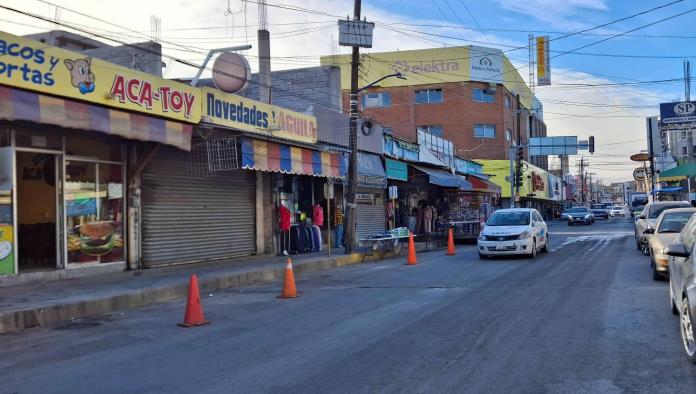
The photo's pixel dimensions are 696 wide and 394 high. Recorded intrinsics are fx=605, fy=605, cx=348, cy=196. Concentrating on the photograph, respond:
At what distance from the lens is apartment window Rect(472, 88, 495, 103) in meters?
57.9

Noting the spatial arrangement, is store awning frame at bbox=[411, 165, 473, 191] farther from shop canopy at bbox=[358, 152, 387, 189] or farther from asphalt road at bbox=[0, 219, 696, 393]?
asphalt road at bbox=[0, 219, 696, 393]

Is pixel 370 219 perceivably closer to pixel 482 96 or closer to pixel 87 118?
pixel 87 118

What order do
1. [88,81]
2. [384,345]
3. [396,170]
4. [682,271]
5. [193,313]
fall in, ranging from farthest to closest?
[396,170]
[88,81]
[193,313]
[384,345]
[682,271]

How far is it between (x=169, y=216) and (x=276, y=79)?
45.3ft

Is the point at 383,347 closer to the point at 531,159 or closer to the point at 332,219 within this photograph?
the point at 332,219

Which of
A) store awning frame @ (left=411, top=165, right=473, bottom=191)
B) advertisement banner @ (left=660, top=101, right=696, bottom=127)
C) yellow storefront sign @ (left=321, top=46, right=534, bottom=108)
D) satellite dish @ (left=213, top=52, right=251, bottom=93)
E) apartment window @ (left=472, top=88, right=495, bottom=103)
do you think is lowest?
store awning frame @ (left=411, top=165, right=473, bottom=191)

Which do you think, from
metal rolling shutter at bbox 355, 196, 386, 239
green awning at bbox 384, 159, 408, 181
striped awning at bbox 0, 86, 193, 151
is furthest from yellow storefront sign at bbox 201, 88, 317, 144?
green awning at bbox 384, 159, 408, 181

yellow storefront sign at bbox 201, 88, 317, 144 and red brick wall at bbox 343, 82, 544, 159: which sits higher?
red brick wall at bbox 343, 82, 544, 159

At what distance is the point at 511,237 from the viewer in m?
18.2

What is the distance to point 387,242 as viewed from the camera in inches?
853

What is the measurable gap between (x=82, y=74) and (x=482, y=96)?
5001 centimetres

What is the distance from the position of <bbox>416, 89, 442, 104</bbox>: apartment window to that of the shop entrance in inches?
1855

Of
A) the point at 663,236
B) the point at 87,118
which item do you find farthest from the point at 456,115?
the point at 87,118

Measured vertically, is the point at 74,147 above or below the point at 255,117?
below
